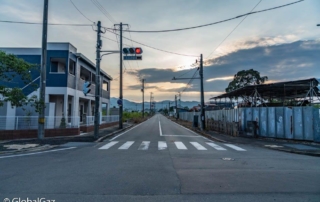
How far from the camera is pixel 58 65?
24.1 m

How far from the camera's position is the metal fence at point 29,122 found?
16.2m

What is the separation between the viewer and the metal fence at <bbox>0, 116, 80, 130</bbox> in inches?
637

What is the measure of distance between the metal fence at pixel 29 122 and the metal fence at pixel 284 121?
1397 cm

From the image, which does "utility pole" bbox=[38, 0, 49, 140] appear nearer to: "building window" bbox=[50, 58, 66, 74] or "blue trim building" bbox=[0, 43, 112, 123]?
"blue trim building" bbox=[0, 43, 112, 123]

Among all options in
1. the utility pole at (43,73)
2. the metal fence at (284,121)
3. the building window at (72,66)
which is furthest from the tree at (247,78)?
the utility pole at (43,73)

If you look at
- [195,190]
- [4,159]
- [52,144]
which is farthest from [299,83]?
[4,159]

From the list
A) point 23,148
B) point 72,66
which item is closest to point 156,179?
point 23,148

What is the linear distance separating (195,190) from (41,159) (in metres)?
6.69

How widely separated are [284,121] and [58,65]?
20.2 m

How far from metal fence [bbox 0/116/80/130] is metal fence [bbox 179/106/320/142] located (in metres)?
14.0

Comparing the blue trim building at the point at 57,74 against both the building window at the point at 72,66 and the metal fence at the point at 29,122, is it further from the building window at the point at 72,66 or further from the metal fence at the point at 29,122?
the metal fence at the point at 29,122

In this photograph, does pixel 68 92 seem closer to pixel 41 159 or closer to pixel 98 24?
pixel 98 24

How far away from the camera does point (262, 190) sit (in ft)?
19.7

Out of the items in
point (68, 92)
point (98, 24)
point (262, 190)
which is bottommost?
point (262, 190)
